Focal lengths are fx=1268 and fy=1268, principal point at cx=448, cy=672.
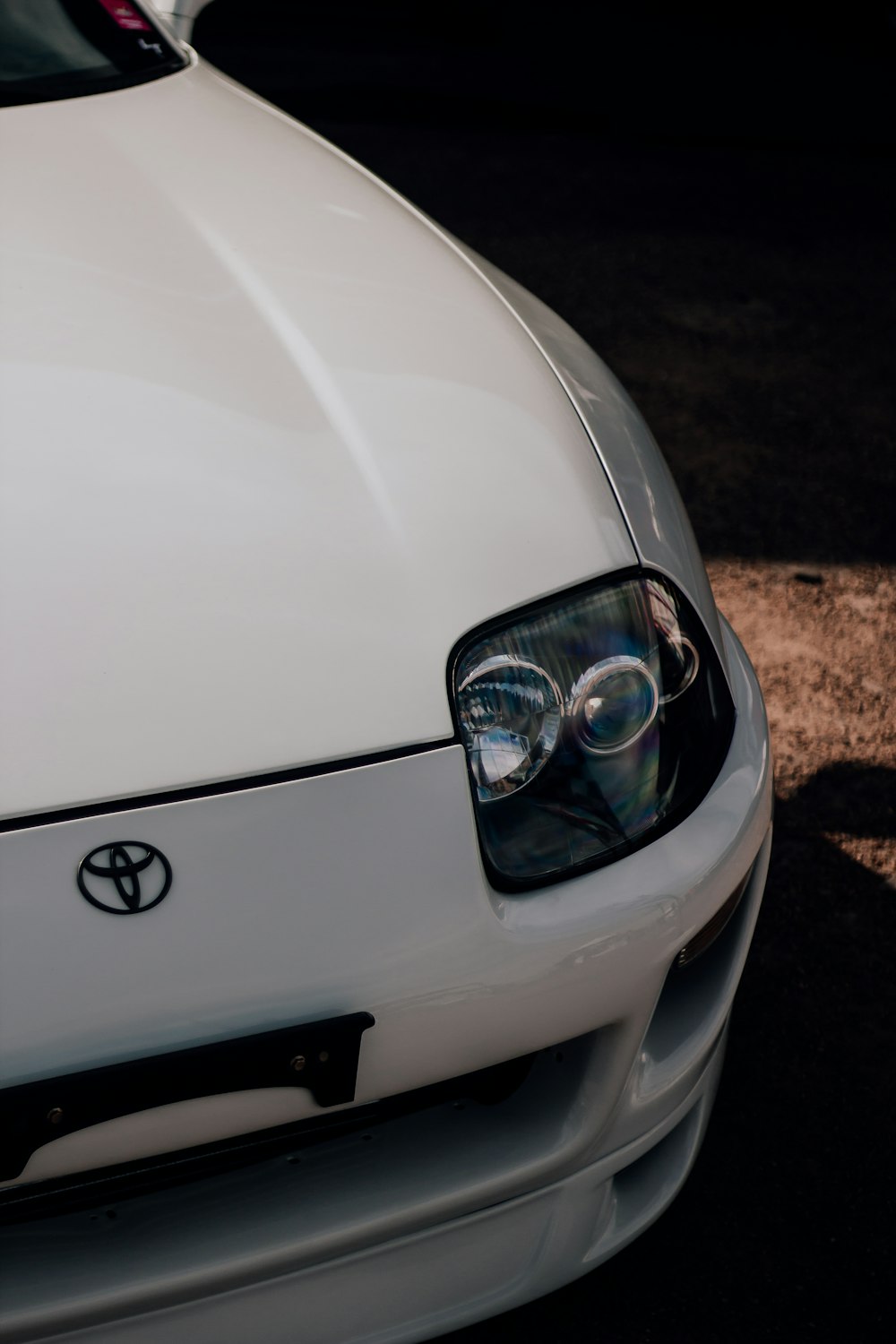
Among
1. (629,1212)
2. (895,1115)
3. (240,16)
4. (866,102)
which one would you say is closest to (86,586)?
(629,1212)

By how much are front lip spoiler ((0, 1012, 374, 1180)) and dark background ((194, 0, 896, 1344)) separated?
0.57 metres

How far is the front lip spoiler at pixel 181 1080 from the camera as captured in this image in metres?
0.88

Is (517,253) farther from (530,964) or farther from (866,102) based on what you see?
(530,964)

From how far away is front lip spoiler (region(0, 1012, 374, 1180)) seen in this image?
885 mm

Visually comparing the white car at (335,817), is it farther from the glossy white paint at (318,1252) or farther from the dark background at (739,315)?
the dark background at (739,315)

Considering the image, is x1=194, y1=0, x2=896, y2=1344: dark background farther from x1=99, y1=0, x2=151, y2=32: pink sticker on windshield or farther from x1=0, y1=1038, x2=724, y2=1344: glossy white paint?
x1=99, y1=0, x2=151, y2=32: pink sticker on windshield

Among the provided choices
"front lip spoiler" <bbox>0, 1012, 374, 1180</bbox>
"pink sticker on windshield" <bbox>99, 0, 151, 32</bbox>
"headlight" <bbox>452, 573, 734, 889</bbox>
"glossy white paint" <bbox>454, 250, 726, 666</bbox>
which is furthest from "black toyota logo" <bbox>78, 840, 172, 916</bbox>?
"pink sticker on windshield" <bbox>99, 0, 151, 32</bbox>

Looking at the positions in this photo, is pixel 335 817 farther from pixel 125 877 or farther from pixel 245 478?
pixel 245 478

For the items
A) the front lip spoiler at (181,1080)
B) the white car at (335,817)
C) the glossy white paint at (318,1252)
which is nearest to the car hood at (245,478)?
the white car at (335,817)

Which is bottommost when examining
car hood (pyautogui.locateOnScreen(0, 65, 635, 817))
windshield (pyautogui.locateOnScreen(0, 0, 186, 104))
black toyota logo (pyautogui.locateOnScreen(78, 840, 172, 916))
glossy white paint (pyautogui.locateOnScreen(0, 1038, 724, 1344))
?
glossy white paint (pyautogui.locateOnScreen(0, 1038, 724, 1344))

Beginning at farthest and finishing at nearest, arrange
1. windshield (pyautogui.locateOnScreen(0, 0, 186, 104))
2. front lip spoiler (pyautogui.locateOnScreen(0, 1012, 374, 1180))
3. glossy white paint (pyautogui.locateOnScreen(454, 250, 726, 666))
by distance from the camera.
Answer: windshield (pyautogui.locateOnScreen(0, 0, 186, 104)) < glossy white paint (pyautogui.locateOnScreen(454, 250, 726, 666)) < front lip spoiler (pyautogui.locateOnScreen(0, 1012, 374, 1180))

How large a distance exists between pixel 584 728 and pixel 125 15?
148cm

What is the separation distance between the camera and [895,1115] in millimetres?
1562

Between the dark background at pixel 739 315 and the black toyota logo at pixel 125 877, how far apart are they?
71 centimetres
